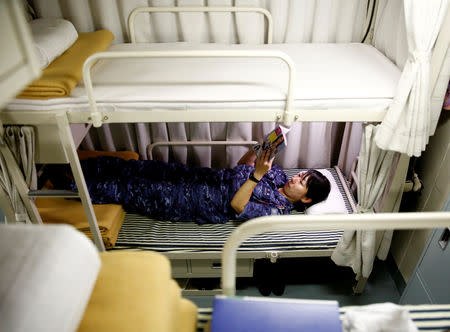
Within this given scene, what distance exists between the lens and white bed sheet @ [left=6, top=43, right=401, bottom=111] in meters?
1.63

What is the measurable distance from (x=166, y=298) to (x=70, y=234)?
0.28m

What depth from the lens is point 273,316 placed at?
88 cm

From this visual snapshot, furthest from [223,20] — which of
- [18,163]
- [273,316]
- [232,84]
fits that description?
[273,316]

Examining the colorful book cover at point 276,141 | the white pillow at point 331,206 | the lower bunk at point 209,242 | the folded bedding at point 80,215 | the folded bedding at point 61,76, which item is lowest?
the lower bunk at point 209,242

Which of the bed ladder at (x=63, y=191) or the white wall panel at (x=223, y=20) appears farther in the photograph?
the white wall panel at (x=223, y=20)

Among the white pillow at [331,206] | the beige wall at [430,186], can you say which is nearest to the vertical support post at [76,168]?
the white pillow at [331,206]

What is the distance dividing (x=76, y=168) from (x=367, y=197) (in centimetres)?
164

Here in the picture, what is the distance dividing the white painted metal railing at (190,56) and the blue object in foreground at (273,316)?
0.96 meters

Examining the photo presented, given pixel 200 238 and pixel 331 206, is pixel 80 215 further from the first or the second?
pixel 331 206

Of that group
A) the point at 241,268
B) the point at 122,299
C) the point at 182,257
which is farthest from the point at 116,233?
the point at 122,299

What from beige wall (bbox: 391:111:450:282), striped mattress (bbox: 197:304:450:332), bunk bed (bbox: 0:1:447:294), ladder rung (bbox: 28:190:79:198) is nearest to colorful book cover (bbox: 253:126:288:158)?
bunk bed (bbox: 0:1:447:294)

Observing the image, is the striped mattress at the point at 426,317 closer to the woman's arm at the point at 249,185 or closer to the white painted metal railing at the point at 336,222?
the white painted metal railing at the point at 336,222

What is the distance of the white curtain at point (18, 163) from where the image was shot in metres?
1.70

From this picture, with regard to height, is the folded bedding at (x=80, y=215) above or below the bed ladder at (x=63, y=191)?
below
